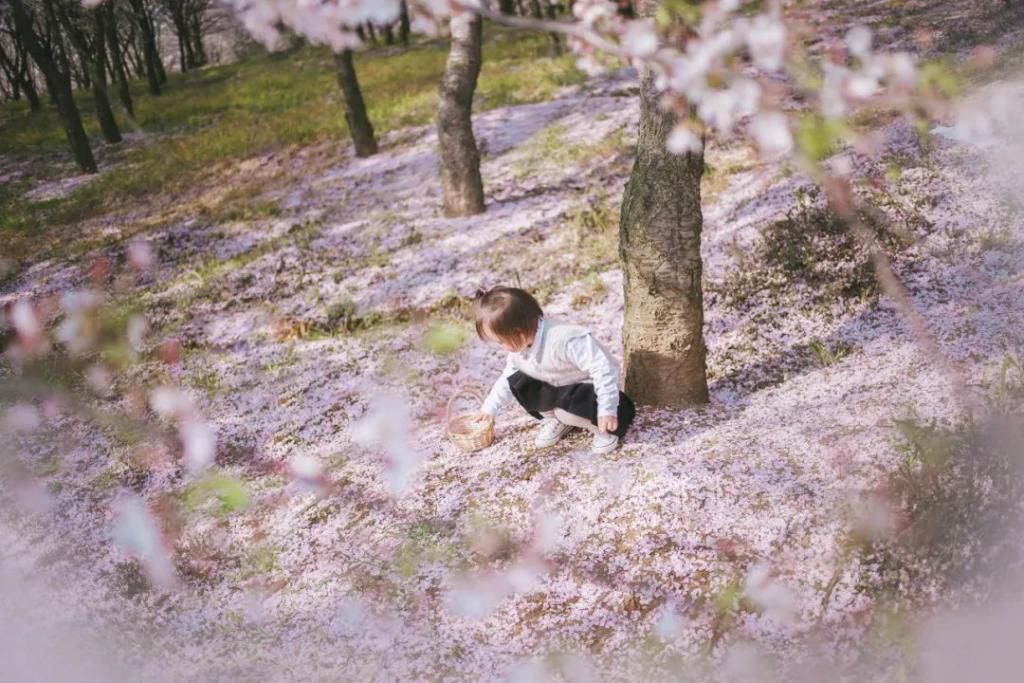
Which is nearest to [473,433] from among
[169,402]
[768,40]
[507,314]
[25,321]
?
[507,314]

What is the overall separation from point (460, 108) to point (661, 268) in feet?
18.7

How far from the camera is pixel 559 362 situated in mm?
4840

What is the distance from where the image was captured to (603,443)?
4.94 m

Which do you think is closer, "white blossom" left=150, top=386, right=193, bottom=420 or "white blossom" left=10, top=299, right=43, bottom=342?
"white blossom" left=150, top=386, right=193, bottom=420

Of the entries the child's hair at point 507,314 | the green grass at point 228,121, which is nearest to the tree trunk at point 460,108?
the child's hair at point 507,314

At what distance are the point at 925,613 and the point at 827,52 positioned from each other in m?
12.8

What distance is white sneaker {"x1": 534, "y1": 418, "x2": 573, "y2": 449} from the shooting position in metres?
5.36

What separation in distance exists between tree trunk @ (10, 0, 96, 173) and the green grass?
0.64m

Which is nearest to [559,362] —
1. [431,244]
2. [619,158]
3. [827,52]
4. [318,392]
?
[318,392]

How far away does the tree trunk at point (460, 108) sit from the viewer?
9.72 m

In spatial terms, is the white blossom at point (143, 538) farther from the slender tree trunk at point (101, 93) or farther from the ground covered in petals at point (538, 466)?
the slender tree trunk at point (101, 93)

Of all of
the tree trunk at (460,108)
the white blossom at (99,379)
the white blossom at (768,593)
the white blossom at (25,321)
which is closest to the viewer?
the white blossom at (768,593)

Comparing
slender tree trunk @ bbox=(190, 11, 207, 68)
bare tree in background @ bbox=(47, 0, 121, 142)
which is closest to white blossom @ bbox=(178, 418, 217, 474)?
bare tree in background @ bbox=(47, 0, 121, 142)

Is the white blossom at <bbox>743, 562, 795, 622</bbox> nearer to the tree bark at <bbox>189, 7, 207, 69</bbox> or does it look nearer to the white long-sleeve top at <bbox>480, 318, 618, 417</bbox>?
the white long-sleeve top at <bbox>480, 318, 618, 417</bbox>
